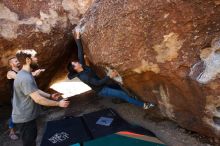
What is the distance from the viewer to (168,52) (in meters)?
5.11

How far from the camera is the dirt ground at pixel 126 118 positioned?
18.5ft

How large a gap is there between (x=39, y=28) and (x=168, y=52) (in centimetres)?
322

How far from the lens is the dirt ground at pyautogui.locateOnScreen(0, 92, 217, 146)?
565 centimetres

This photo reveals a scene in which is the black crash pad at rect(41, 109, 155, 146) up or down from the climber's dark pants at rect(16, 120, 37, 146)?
down

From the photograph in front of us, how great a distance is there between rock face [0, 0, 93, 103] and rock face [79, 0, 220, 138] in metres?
1.64

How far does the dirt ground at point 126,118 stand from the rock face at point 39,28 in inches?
34.8

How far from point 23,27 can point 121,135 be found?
3.13 metres

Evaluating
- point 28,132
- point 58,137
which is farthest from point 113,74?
point 28,132

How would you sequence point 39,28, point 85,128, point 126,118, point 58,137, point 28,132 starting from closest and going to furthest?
point 28,132
point 58,137
point 85,128
point 126,118
point 39,28

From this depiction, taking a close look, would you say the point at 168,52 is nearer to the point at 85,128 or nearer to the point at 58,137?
the point at 85,128

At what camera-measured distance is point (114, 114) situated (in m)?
6.68

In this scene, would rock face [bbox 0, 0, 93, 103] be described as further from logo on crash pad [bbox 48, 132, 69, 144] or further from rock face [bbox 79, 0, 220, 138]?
logo on crash pad [bbox 48, 132, 69, 144]

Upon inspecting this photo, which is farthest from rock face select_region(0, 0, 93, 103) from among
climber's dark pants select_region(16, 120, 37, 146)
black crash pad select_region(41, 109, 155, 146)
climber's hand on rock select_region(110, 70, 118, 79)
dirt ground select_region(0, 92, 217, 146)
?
climber's dark pants select_region(16, 120, 37, 146)

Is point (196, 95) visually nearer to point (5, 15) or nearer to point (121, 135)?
point (121, 135)
